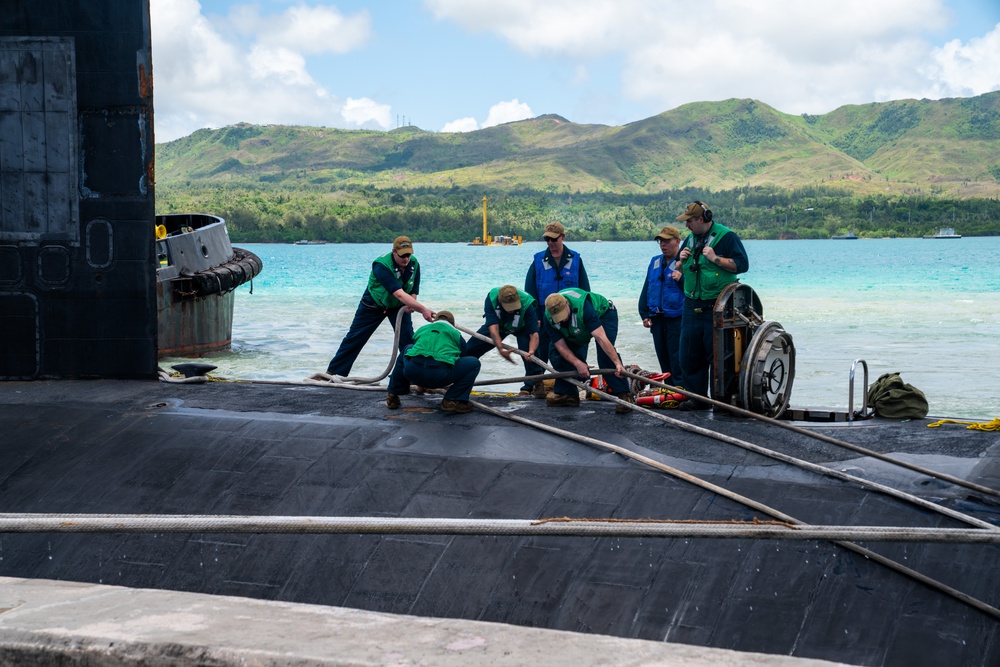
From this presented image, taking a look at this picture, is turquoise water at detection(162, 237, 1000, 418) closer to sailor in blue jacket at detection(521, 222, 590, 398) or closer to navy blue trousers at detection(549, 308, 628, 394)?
sailor in blue jacket at detection(521, 222, 590, 398)

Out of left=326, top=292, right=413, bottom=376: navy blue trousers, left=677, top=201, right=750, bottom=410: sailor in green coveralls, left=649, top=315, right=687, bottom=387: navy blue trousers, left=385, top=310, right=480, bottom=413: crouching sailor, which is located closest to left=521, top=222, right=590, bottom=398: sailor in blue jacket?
left=649, top=315, right=687, bottom=387: navy blue trousers

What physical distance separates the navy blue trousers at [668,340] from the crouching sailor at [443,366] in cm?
350

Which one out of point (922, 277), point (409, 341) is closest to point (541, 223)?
point (922, 277)

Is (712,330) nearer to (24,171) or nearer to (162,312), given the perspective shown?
(24,171)

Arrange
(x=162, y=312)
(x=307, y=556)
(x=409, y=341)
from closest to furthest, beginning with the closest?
(x=307, y=556) < (x=409, y=341) < (x=162, y=312)

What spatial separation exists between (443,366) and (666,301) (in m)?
4.06

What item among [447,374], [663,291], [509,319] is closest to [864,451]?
[447,374]

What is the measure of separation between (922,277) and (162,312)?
61.9m

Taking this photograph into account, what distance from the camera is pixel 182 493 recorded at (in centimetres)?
672

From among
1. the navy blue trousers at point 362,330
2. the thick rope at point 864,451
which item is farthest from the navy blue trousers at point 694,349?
the navy blue trousers at point 362,330

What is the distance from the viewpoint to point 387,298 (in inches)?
413

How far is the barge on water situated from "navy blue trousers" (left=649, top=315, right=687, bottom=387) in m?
13.2

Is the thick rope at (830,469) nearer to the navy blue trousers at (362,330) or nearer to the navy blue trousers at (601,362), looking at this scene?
the navy blue trousers at (601,362)

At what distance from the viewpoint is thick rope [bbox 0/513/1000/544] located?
12.3 feet
